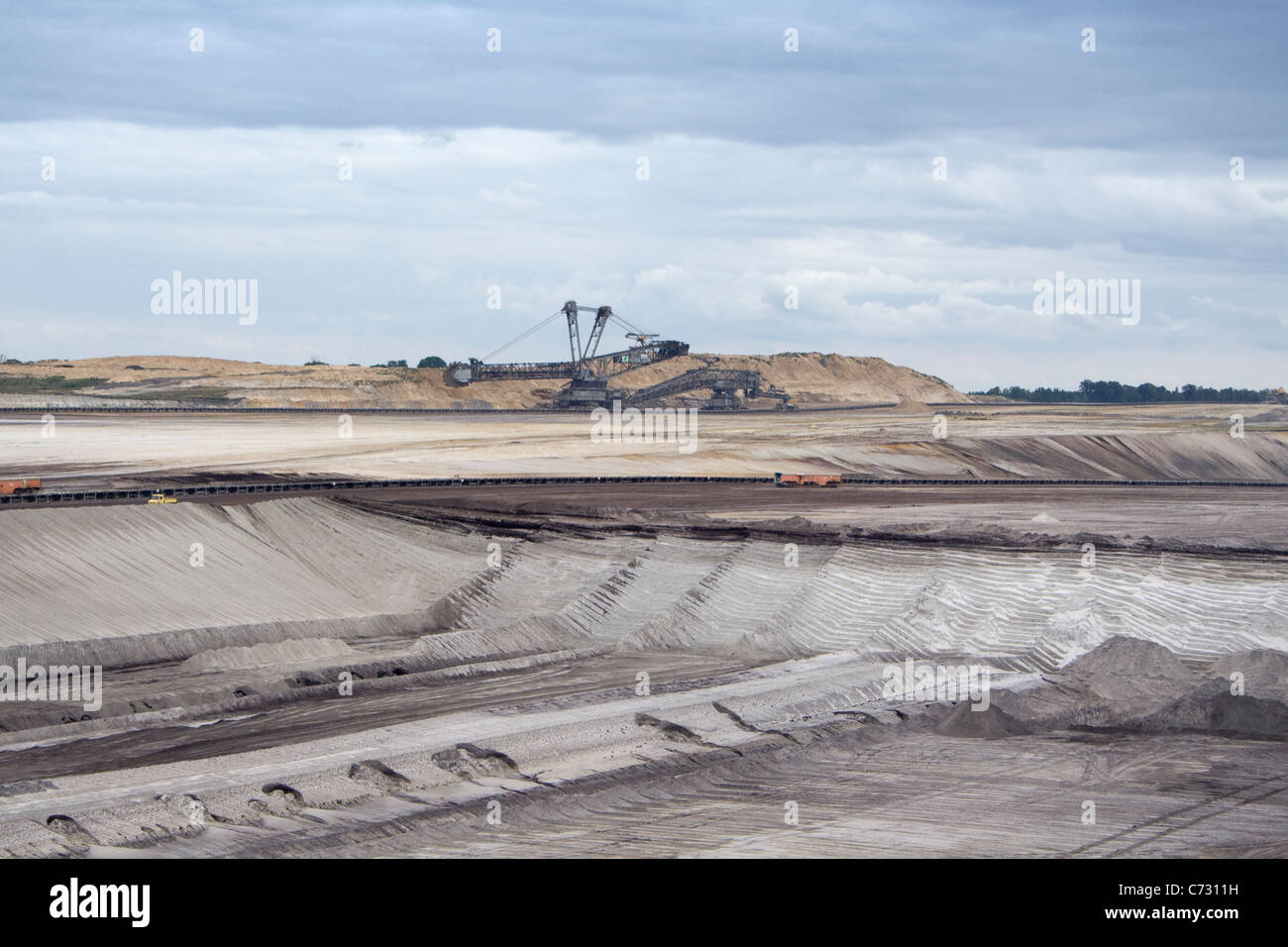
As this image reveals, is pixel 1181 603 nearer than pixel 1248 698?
No

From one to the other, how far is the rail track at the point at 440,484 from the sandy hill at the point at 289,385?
5282 centimetres

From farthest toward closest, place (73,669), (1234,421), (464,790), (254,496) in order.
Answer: (1234,421), (254,496), (73,669), (464,790)

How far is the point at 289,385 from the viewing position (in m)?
120

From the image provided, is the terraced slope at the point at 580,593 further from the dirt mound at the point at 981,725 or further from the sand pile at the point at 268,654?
the dirt mound at the point at 981,725

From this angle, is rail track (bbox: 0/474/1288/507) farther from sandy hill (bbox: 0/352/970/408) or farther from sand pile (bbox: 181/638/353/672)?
sandy hill (bbox: 0/352/970/408)

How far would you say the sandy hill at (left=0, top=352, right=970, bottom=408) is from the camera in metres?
107

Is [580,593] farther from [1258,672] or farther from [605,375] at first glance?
[605,375]

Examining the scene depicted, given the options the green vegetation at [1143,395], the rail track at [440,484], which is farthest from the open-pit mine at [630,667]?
the green vegetation at [1143,395]

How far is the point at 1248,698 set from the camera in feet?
66.1
